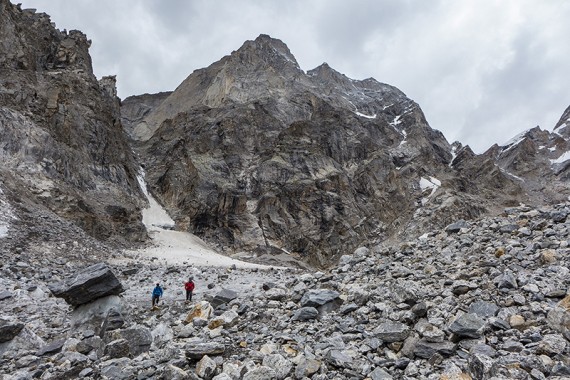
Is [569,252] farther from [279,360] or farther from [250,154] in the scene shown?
[250,154]

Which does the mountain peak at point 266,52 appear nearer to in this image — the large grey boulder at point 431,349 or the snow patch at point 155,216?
the snow patch at point 155,216

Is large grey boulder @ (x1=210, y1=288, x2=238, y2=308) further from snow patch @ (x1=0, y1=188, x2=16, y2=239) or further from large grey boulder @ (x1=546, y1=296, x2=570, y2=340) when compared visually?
snow patch @ (x1=0, y1=188, x2=16, y2=239)

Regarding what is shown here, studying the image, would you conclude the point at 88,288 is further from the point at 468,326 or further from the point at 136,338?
the point at 468,326

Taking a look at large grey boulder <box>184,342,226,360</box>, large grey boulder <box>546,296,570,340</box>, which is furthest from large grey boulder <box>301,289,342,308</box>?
large grey boulder <box>546,296,570,340</box>

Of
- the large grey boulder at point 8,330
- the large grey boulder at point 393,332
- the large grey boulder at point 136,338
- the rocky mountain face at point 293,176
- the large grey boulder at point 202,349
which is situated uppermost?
the rocky mountain face at point 293,176

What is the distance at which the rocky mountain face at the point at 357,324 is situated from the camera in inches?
245

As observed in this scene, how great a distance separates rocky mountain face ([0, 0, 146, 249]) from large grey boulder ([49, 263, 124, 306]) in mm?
14717

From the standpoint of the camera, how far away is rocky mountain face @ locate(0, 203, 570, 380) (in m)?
6.23

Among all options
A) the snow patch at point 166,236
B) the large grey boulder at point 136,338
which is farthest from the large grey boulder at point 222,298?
the snow patch at point 166,236

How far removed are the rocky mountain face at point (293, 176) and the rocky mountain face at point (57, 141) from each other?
47.3 feet

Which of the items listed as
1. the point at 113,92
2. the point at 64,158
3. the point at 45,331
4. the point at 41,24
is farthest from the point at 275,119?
the point at 45,331

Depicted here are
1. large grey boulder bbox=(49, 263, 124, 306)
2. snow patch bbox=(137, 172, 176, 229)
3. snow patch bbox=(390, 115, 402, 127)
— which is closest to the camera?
large grey boulder bbox=(49, 263, 124, 306)

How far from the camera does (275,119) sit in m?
95.1

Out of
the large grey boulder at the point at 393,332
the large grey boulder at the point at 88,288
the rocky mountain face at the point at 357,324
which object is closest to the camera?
the rocky mountain face at the point at 357,324
